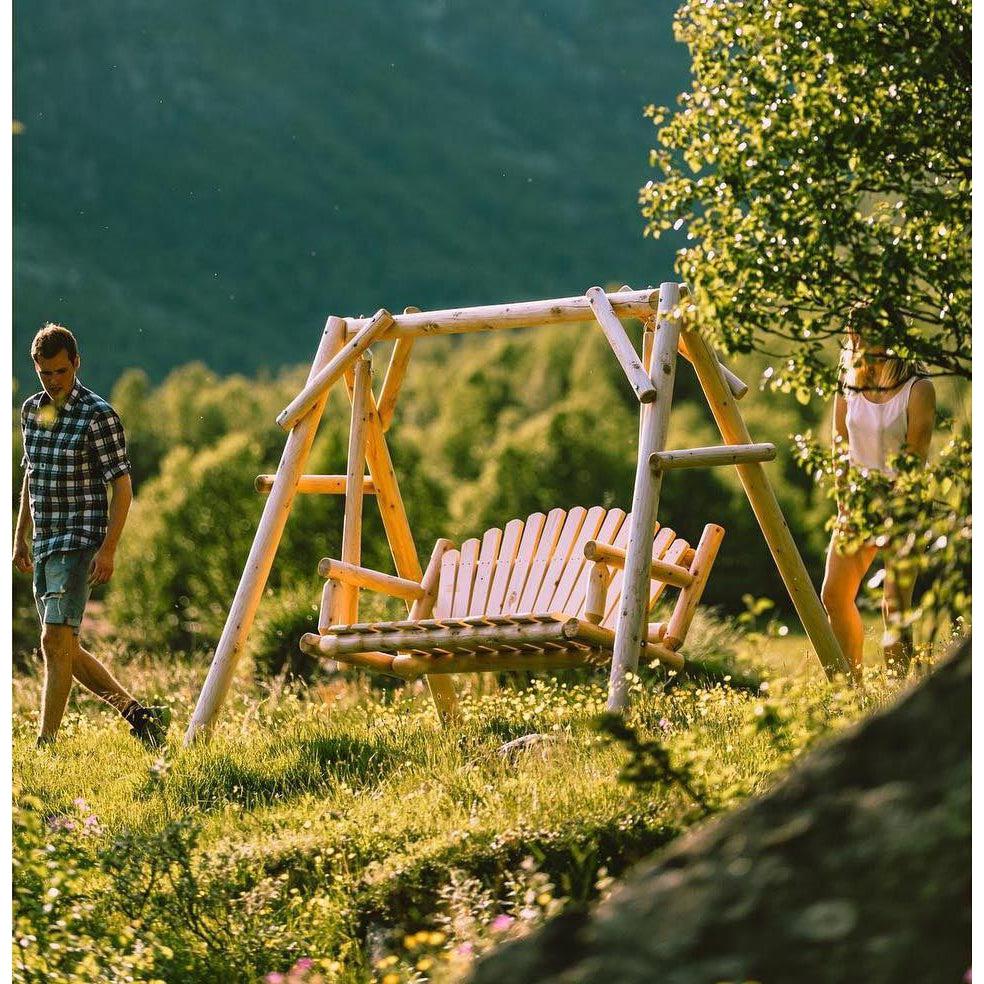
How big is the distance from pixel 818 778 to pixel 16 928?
2445 millimetres

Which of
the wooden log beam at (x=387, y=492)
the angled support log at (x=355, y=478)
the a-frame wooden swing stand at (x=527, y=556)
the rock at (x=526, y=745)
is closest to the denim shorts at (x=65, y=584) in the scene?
the a-frame wooden swing stand at (x=527, y=556)

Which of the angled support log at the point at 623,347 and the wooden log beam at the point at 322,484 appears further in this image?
the wooden log beam at the point at 322,484

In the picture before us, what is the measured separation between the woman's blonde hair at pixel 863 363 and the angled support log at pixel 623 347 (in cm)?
71

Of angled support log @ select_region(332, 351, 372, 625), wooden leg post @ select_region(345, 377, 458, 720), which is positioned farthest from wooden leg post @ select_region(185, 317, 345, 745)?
wooden leg post @ select_region(345, 377, 458, 720)

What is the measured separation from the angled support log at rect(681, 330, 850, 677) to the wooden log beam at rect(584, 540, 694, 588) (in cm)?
36

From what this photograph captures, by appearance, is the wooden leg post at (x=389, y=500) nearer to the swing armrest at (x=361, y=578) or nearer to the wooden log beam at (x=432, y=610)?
the wooden log beam at (x=432, y=610)

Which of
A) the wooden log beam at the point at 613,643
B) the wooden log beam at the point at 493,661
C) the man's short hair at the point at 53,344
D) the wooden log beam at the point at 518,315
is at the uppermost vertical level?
the wooden log beam at the point at 518,315

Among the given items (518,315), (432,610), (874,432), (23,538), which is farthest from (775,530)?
(23,538)

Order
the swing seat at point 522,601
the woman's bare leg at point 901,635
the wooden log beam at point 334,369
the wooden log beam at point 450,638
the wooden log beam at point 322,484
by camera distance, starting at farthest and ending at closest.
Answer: the wooden log beam at point 322,484
the wooden log beam at point 334,369
the swing seat at point 522,601
the wooden log beam at point 450,638
the woman's bare leg at point 901,635

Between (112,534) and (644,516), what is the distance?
80.4 inches

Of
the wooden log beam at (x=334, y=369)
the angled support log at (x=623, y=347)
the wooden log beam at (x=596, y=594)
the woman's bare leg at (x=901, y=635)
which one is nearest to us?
the woman's bare leg at (x=901, y=635)

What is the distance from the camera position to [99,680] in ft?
18.2

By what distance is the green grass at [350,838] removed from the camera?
336cm

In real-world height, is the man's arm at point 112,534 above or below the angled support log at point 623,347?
below
